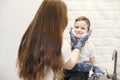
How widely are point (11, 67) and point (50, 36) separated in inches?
26.2

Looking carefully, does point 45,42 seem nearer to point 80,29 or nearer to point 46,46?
point 46,46

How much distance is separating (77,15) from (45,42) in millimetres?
575

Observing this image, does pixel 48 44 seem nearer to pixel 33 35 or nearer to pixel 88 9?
pixel 33 35

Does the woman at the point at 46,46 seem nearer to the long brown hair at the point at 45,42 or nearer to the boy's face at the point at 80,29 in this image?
the long brown hair at the point at 45,42

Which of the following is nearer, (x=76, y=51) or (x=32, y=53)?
(x=32, y=53)

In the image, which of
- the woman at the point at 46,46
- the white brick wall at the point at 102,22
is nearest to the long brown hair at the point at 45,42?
the woman at the point at 46,46

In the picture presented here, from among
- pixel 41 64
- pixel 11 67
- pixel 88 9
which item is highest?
pixel 88 9

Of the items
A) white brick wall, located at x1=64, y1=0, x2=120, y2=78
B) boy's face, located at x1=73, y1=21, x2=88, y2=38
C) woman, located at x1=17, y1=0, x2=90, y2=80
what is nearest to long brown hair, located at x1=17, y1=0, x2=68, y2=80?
woman, located at x1=17, y1=0, x2=90, y2=80

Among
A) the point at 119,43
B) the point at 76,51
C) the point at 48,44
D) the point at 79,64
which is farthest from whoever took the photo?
the point at 119,43

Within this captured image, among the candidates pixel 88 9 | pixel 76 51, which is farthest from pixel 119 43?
pixel 76 51

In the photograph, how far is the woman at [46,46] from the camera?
1.03 metres

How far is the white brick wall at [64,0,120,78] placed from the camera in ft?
5.04

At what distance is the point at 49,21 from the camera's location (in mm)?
1053

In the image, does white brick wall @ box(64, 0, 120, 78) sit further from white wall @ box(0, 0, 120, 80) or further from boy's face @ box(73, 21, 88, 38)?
boy's face @ box(73, 21, 88, 38)
